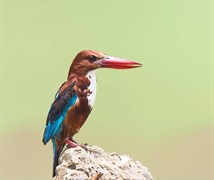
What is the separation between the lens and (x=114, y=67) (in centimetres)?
513

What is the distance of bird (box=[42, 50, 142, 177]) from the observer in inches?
197

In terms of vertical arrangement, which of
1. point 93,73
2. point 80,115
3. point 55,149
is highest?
point 93,73

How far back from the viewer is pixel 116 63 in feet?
16.8

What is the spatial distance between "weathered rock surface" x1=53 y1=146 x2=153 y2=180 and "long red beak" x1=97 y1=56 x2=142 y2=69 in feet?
2.63

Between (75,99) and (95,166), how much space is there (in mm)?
824

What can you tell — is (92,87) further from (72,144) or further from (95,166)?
(95,166)

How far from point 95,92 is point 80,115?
271 mm

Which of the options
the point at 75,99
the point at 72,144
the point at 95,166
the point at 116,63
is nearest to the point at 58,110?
the point at 75,99

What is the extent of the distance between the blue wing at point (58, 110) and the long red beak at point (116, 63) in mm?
370

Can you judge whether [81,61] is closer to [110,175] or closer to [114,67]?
[114,67]

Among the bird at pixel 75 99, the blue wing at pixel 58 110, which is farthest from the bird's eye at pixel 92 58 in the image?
the blue wing at pixel 58 110

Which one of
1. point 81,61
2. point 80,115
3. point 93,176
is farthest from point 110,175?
point 81,61

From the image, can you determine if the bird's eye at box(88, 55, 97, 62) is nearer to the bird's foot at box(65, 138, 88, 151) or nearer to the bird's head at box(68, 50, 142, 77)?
the bird's head at box(68, 50, 142, 77)

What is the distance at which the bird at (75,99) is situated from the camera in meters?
4.99
